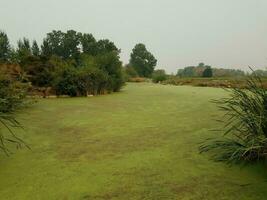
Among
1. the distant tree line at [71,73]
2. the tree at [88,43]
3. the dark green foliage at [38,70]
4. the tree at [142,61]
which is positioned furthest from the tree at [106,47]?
the tree at [142,61]

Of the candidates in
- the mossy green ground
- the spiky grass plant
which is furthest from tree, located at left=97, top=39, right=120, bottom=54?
the spiky grass plant

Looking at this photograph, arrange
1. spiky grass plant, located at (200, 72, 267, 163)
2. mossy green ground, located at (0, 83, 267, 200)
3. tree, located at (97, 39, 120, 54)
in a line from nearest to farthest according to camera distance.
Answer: mossy green ground, located at (0, 83, 267, 200), spiky grass plant, located at (200, 72, 267, 163), tree, located at (97, 39, 120, 54)

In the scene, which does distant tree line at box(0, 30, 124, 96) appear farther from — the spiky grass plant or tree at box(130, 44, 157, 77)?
tree at box(130, 44, 157, 77)

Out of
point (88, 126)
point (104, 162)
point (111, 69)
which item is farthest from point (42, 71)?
point (104, 162)

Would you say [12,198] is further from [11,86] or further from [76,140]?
[11,86]

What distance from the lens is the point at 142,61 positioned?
34.9 m

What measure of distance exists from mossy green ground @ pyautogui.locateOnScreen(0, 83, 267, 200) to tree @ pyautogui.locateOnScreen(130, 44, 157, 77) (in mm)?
29989

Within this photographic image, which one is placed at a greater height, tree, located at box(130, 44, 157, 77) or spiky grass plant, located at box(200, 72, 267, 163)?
tree, located at box(130, 44, 157, 77)

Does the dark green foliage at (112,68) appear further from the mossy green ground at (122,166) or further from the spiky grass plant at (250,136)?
the spiky grass plant at (250,136)

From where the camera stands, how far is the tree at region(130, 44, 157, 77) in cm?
3466

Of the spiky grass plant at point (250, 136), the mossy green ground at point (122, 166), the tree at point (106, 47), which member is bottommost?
the mossy green ground at point (122, 166)

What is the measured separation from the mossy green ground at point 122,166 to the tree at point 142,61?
98.4ft

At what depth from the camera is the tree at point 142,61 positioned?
3466 cm

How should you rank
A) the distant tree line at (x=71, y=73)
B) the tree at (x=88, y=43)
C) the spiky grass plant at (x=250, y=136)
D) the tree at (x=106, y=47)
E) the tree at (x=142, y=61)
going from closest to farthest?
the spiky grass plant at (x=250, y=136) < the distant tree line at (x=71, y=73) < the tree at (x=106, y=47) < the tree at (x=88, y=43) < the tree at (x=142, y=61)
